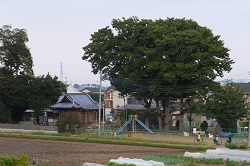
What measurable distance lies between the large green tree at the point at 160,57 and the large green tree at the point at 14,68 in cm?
868

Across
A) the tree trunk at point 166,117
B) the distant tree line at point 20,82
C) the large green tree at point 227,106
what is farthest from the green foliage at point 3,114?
the large green tree at point 227,106

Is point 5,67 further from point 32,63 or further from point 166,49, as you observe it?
point 166,49

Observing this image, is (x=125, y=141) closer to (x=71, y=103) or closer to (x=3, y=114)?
(x=71, y=103)

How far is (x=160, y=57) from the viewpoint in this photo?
52250 mm

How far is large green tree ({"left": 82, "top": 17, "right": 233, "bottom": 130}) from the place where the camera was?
5069 cm

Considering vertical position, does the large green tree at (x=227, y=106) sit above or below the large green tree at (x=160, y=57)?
below

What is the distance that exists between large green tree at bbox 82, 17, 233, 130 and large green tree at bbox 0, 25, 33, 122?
868 cm

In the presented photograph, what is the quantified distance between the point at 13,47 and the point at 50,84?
7.09m

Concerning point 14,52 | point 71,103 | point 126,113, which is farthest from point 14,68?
point 126,113

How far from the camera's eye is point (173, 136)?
48.2 meters

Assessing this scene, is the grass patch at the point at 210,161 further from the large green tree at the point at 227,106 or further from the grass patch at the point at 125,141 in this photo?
the large green tree at the point at 227,106

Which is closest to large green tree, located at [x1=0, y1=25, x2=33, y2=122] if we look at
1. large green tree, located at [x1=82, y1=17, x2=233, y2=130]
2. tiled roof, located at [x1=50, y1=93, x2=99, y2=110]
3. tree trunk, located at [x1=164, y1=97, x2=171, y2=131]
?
tiled roof, located at [x1=50, y1=93, x2=99, y2=110]

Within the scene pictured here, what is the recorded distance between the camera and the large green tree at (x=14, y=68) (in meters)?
56.5

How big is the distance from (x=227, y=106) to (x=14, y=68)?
27676mm
